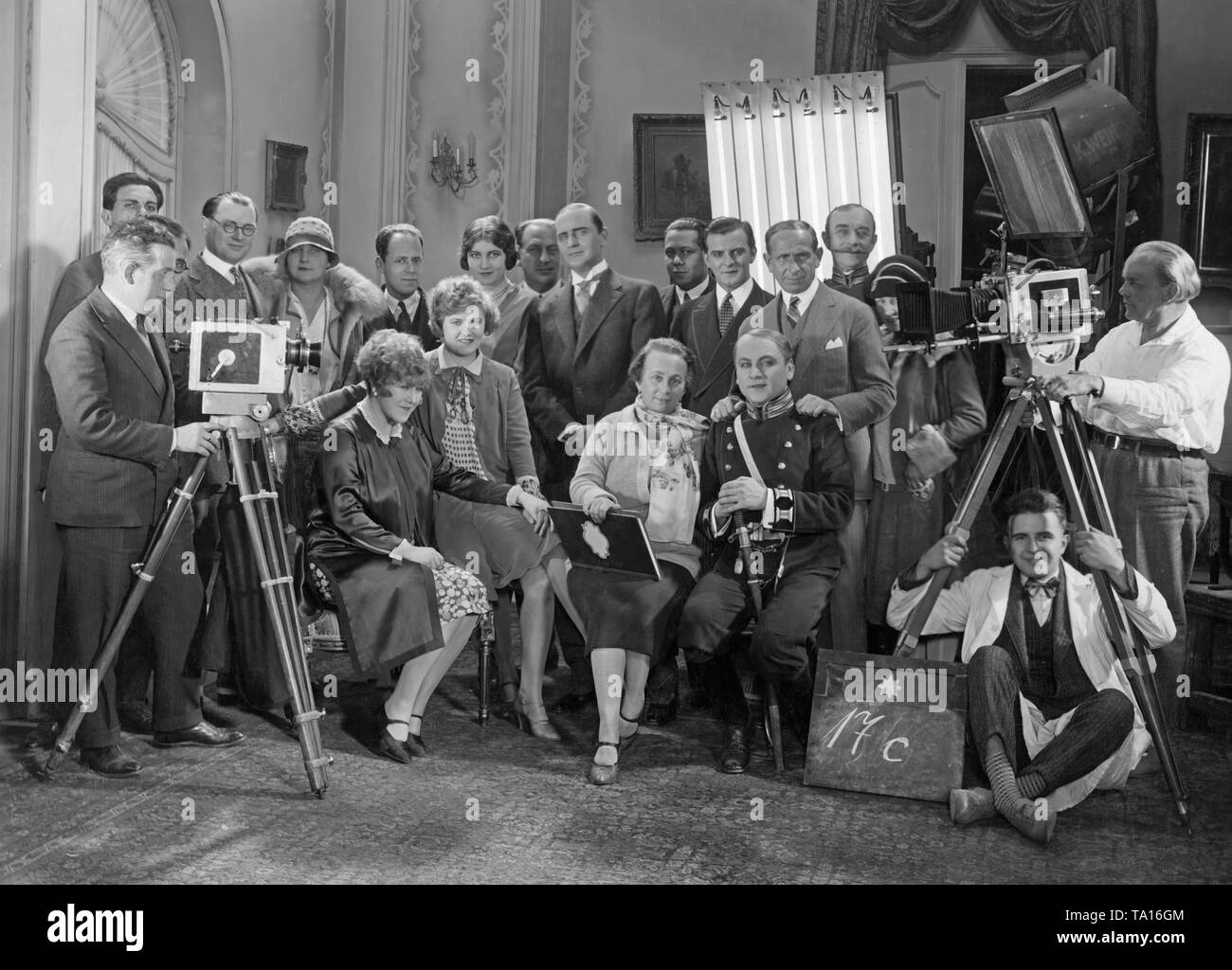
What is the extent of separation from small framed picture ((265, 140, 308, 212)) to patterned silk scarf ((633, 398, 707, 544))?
307cm

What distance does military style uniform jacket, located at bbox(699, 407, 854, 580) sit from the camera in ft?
13.7

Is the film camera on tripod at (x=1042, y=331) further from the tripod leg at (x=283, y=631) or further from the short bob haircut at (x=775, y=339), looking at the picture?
the tripod leg at (x=283, y=631)

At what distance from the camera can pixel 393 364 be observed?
418 centimetres

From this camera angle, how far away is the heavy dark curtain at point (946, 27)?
7.46 metres

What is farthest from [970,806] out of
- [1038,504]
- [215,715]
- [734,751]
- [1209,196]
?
[1209,196]

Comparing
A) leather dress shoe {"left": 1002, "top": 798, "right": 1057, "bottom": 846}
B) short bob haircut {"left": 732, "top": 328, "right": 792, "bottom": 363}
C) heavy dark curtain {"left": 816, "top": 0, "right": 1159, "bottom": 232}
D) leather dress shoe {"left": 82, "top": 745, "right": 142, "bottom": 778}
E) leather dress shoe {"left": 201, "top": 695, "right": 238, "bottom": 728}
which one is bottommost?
leather dress shoe {"left": 1002, "top": 798, "right": 1057, "bottom": 846}

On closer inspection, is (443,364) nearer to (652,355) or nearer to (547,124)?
(652,355)

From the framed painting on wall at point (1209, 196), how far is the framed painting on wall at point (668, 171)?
246 centimetres

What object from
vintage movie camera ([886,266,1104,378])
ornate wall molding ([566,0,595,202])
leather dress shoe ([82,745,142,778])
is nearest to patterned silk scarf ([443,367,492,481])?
leather dress shoe ([82,745,142,778])

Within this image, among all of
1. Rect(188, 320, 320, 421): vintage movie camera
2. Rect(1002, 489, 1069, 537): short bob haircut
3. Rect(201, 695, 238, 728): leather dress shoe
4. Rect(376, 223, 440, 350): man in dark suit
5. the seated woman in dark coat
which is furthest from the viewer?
Rect(376, 223, 440, 350): man in dark suit

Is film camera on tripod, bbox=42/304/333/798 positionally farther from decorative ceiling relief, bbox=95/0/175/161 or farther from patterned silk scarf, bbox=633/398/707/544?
decorative ceiling relief, bbox=95/0/175/161

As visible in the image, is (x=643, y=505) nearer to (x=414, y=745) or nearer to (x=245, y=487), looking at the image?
(x=414, y=745)

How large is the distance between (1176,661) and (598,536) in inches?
71.5
